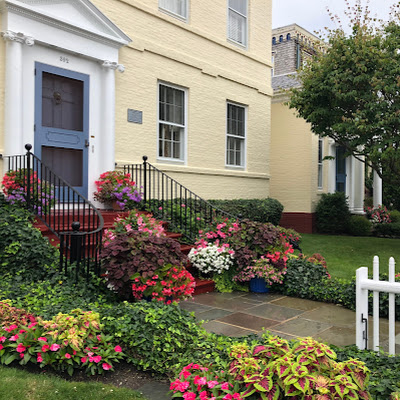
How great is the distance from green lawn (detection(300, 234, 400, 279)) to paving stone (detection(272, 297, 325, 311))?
1.80 metres

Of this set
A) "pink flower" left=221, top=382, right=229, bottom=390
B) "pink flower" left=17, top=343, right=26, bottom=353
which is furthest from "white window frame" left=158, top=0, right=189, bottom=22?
"pink flower" left=221, top=382, right=229, bottom=390

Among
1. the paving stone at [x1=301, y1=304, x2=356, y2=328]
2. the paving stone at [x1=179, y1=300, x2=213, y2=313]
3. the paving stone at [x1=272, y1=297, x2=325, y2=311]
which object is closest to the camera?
the paving stone at [x1=301, y1=304, x2=356, y2=328]

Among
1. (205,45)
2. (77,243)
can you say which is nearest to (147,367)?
(77,243)

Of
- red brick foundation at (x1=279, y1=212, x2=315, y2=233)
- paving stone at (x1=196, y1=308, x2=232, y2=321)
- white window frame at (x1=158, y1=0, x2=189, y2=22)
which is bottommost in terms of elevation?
paving stone at (x1=196, y1=308, x2=232, y2=321)

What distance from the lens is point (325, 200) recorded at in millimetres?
14562

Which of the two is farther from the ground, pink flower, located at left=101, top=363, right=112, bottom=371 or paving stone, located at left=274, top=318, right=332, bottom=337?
pink flower, located at left=101, top=363, right=112, bottom=371

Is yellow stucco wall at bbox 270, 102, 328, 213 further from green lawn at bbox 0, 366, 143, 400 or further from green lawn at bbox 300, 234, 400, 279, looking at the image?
green lawn at bbox 0, 366, 143, 400

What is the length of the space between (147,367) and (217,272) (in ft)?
10.2

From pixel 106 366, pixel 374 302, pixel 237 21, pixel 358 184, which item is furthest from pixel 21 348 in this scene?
pixel 358 184

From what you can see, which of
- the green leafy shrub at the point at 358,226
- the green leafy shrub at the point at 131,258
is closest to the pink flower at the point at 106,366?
the green leafy shrub at the point at 131,258

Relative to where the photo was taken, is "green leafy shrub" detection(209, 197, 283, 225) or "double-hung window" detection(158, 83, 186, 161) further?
"green leafy shrub" detection(209, 197, 283, 225)

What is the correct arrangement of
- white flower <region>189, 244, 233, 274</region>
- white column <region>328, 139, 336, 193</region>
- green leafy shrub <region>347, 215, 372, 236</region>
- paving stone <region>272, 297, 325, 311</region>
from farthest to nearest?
1. white column <region>328, 139, 336, 193</region>
2. green leafy shrub <region>347, 215, 372, 236</region>
3. white flower <region>189, 244, 233, 274</region>
4. paving stone <region>272, 297, 325, 311</region>

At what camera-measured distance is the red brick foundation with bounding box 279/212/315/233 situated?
1442 centimetres

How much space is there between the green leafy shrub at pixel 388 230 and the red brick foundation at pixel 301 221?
2.36 m
